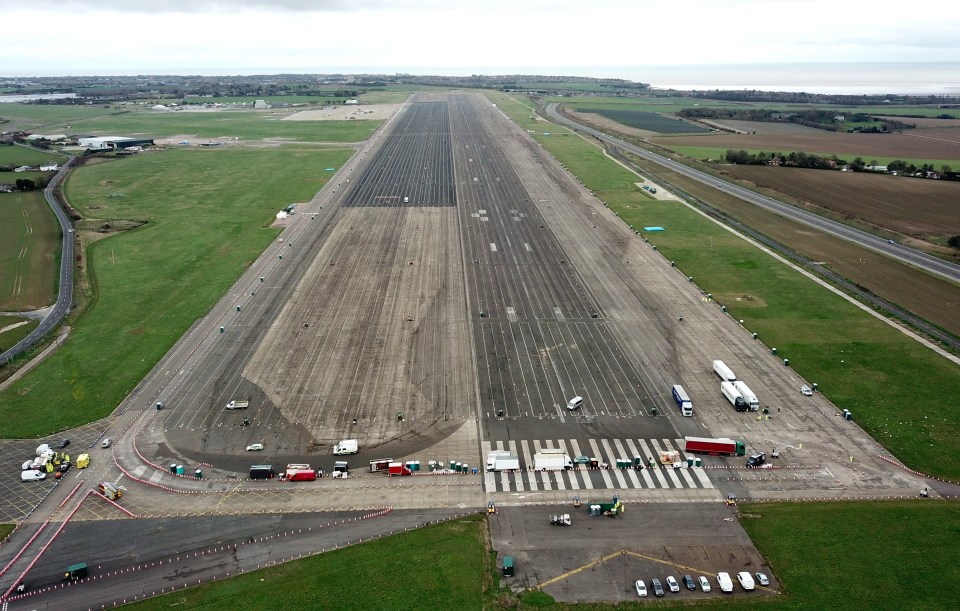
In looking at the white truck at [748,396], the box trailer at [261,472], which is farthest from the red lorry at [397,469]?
the white truck at [748,396]

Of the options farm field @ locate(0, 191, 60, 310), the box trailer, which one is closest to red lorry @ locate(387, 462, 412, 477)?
the box trailer

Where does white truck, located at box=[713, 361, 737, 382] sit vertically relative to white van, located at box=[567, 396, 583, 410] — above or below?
above

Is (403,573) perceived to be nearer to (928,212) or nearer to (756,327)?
(756,327)

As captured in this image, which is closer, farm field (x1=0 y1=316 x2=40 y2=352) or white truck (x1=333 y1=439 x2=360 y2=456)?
white truck (x1=333 y1=439 x2=360 y2=456)

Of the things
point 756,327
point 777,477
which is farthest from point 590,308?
point 777,477

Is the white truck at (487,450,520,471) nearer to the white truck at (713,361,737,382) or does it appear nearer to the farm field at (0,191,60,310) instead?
the white truck at (713,361,737,382)

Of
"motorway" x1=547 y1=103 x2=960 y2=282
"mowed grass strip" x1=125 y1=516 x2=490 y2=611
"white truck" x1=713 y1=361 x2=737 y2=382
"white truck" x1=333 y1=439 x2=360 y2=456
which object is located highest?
"motorway" x1=547 y1=103 x2=960 y2=282

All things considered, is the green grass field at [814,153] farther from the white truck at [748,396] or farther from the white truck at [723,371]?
the white truck at [748,396]
